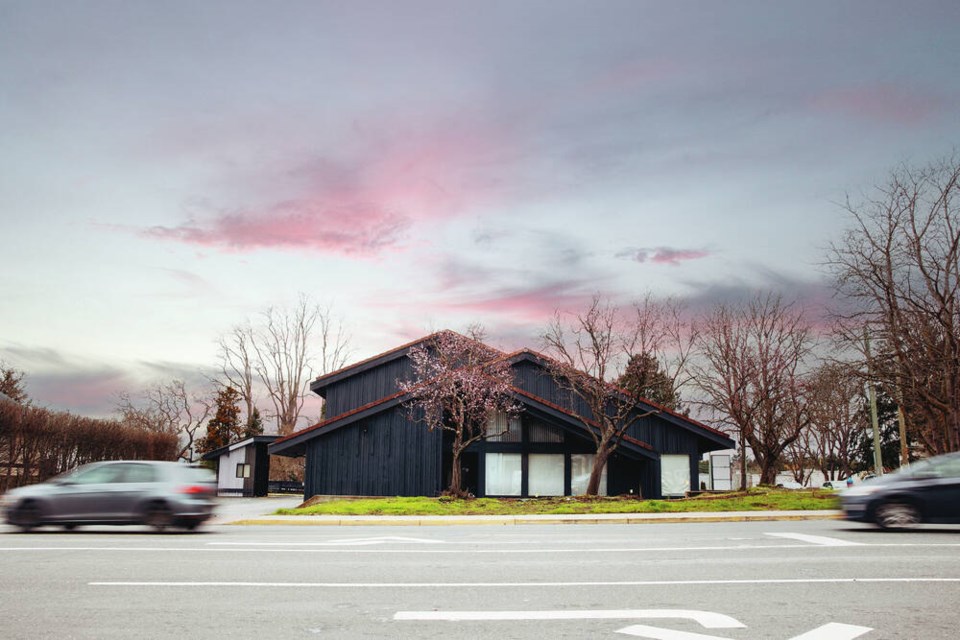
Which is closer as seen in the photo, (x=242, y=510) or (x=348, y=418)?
(x=242, y=510)

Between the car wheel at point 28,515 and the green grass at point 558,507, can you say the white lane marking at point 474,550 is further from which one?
the green grass at point 558,507

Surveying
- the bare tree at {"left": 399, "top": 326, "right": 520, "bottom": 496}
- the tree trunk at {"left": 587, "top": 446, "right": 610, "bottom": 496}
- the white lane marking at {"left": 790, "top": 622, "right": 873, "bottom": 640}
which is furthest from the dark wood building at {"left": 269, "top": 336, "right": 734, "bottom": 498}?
the white lane marking at {"left": 790, "top": 622, "right": 873, "bottom": 640}

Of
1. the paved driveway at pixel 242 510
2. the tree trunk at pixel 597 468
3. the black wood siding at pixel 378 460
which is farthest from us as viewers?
the black wood siding at pixel 378 460

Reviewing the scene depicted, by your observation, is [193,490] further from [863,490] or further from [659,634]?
[863,490]

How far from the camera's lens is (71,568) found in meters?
9.84

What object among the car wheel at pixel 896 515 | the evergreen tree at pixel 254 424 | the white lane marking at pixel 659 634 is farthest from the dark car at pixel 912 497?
the evergreen tree at pixel 254 424

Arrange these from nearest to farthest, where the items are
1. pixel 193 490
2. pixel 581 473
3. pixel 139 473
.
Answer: pixel 193 490, pixel 139 473, pixel 581 473

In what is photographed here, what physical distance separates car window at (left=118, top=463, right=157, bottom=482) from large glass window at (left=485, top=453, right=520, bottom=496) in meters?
17.9

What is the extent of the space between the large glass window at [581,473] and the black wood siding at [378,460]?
5467mm

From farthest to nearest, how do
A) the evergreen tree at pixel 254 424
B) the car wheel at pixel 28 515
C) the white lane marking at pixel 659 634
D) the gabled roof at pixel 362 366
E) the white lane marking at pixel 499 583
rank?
the evergreen tree at pixel 254 424 → the gabled roof at pixel 362 366 → the car wheel at pixel 28 515 → the white lane marking at pixel 499 583 → the white lane marking at pixel 659 634

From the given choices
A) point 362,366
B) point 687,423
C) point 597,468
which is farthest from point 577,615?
point 362,366

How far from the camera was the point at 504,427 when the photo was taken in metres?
32.7

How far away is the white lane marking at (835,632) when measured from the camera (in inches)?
243

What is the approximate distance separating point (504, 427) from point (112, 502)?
18843 mm
